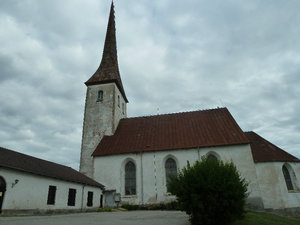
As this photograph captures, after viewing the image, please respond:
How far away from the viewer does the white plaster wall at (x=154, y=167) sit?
19.5 meters

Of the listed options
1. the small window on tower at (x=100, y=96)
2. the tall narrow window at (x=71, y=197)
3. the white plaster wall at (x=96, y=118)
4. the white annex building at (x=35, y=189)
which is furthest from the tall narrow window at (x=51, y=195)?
the small window on tower at (x=100, y=96)

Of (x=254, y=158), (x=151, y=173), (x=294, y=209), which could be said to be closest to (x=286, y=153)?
(x=254, y=158)

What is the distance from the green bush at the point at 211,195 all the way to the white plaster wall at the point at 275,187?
11.6 meters

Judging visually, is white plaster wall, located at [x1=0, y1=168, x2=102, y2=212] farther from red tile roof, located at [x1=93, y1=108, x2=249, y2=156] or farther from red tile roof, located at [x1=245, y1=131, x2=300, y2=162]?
red tile roof, located at [x1=245, y1=131, x2=300, y2=162]

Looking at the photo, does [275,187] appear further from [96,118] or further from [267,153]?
[96,118]

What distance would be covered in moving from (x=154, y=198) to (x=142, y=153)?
435 cm

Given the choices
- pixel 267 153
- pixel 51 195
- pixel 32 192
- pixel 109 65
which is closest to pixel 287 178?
pixel 267 153

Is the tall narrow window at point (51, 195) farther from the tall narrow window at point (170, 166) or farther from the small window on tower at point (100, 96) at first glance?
the small window on tower at point (100, 96)

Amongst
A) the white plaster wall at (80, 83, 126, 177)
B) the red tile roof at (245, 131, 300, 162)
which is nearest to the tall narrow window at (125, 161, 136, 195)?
the white plaster wall at (80, 83, 126, 177)

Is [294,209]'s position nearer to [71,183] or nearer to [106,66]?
[71,183]

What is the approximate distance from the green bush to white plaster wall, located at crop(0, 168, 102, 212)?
9.78 m

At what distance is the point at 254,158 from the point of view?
A: 1995cm

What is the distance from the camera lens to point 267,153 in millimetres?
20125

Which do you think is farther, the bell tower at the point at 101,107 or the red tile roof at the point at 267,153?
the bell tower at the point at 101,107
